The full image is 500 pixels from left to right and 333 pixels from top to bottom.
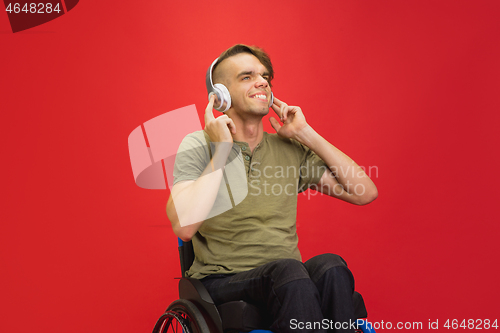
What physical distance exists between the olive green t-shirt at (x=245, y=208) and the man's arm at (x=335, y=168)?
0.07 m

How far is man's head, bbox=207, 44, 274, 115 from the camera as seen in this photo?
6.13ft

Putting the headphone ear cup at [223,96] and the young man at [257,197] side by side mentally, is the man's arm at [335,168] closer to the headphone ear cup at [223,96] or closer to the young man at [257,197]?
the young man at [257,197]

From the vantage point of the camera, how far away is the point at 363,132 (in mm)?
2764

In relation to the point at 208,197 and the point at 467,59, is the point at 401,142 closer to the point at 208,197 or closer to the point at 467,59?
the point at 467,59

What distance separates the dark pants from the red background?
115cm

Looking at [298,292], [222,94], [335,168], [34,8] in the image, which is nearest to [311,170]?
[335,168]

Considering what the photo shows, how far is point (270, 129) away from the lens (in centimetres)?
276

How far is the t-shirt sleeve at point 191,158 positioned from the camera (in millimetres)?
1667

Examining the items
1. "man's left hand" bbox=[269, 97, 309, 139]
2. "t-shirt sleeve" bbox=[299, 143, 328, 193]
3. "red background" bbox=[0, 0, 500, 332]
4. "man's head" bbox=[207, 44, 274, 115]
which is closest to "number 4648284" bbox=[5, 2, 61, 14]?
"red background" bbox=[0, 0, 500, 332]

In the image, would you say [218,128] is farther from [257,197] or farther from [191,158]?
[257,197]

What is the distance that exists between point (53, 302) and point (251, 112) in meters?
1.45

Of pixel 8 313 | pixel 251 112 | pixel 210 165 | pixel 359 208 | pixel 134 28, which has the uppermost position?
pixel 134 28

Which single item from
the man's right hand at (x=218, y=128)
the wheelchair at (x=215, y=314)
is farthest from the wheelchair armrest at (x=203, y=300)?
the man's right hand at (x=218, y=128)

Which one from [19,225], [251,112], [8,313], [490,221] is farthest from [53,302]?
[490,221]
